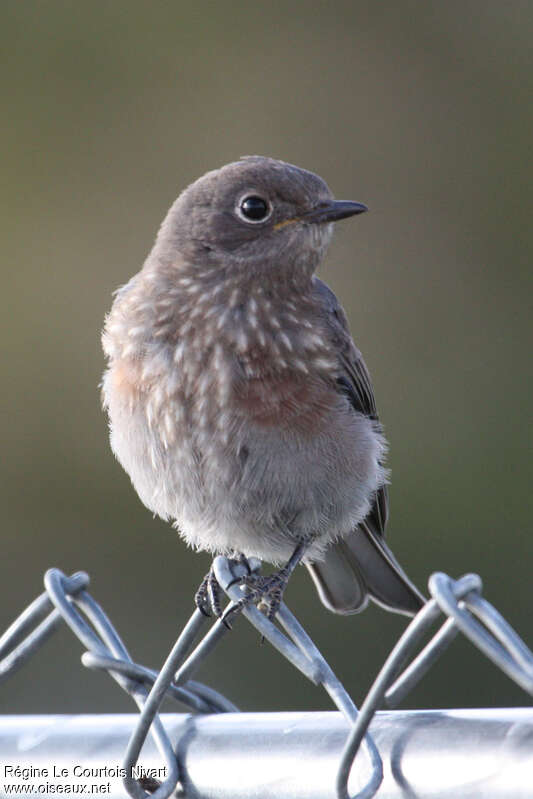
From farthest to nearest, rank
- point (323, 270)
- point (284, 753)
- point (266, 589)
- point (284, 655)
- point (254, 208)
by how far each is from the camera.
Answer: point (323, 270) → point (254, 208) → point (266, 589) → point (284, 655) → point (284, 753)

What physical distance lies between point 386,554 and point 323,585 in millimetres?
235

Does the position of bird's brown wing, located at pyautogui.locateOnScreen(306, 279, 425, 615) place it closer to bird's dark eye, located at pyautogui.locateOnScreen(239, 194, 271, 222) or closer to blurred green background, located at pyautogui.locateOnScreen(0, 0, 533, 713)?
bird's dark eye, located at pyautogui.locateOnScreen(239, 194, 271, 222)

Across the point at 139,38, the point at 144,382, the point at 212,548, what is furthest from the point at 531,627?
the point at 139,38

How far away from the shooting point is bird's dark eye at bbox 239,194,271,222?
442cm

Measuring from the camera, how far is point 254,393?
400 centimetres

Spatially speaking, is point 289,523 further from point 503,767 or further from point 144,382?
point 503,767

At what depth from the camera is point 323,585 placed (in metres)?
4.68

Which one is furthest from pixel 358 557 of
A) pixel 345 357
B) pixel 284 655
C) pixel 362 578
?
pixel 284 655

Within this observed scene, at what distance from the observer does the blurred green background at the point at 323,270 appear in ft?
24.7

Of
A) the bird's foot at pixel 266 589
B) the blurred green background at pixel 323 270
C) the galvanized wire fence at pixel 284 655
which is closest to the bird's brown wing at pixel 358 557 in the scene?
the bird's foot at pixel 266 589

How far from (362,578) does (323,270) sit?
3508mm

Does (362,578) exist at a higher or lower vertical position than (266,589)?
lower

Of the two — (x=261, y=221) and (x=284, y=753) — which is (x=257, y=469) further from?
(x=284, y=753)

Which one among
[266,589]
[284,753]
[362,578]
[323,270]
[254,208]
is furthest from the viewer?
[323,270]
